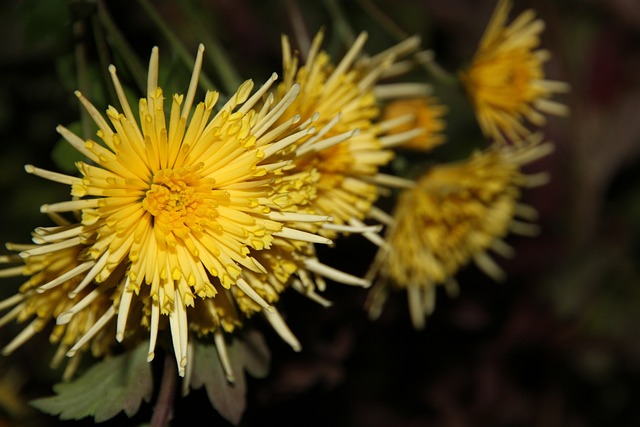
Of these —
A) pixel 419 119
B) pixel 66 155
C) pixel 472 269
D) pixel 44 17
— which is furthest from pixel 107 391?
pixel 472 269

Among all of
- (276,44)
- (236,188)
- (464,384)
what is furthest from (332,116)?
(464,384)

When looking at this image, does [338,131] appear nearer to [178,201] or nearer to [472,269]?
[178,201]

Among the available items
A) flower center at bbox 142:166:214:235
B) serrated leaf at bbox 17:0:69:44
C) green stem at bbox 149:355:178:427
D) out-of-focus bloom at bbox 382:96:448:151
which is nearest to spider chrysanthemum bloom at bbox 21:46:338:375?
flower center at bbox 142:166:214:235

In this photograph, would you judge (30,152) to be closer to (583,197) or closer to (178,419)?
(178,419)

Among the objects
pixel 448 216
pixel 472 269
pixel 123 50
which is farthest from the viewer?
pixel 472 269

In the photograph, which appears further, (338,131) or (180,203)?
(338,131)

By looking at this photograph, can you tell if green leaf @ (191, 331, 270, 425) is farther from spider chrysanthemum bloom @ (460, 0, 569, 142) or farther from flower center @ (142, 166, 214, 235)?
spider chrysanthemum bloom @ (460, 0, 569, 142)

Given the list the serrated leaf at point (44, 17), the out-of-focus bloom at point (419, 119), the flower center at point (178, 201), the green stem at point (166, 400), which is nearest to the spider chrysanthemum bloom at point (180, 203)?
the flower center at point (178, 201)
